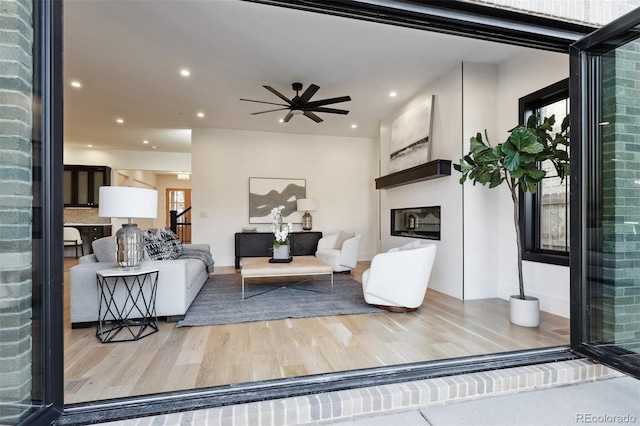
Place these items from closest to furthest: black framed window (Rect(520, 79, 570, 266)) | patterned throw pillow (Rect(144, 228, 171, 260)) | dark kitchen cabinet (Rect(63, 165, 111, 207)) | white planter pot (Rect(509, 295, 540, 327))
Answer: white planter pot (Rect(509, 295, 540, 327))
black framed window (Rect(520, 79, 570, 266))
patterned throw pillow (Rect(144, 228, 171, 260))
dark kitchen cabinet (Rect(63, 165, 111, 207))

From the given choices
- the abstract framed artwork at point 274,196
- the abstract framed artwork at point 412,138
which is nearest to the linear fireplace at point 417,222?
the abstract framed artwork at point 412,138

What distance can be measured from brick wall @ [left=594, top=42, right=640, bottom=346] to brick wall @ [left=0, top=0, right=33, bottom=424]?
288 cm

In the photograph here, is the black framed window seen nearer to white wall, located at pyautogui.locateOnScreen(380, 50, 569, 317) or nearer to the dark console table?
white wall, located at pyautogui.locateOnScreen(380, 50, 569, 317)

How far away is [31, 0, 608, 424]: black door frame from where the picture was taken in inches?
48.2

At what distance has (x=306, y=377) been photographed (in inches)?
62.8

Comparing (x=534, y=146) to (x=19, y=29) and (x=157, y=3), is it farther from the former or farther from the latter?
(x=157, y=3)

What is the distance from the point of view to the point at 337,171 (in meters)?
7.37

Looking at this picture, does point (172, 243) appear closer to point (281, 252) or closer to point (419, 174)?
point (281, 252)

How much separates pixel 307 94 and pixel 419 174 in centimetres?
193

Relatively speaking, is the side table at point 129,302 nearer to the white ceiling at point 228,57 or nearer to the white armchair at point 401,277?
the white armchair at point 401,277

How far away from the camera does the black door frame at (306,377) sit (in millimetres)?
1224

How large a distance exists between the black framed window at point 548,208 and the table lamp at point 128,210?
13.1 ft

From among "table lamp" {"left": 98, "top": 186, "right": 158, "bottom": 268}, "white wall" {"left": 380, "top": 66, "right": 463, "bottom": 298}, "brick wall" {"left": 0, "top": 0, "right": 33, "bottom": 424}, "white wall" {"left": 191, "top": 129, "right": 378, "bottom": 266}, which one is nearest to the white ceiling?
"white wall" {"left": 380, "top": 66, "right": 463, "bottom": 298}

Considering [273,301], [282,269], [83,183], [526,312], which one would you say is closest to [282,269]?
[282,269]
